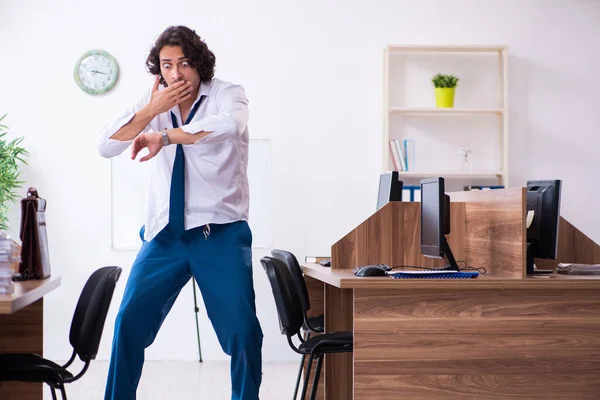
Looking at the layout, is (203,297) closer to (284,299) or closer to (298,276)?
(284,299)

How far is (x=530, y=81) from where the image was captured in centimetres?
568

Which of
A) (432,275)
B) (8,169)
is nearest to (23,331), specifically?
(432,275)

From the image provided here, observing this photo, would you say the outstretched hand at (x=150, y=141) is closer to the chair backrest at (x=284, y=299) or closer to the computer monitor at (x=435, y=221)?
the chair backrest at (x=284, y=299)

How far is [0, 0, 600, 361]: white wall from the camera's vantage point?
5.50 metres

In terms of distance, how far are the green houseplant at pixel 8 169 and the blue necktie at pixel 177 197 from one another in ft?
9.46

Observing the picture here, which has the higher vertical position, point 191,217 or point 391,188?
point 391,188

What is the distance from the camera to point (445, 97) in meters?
5.45

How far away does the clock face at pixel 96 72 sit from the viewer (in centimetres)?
550

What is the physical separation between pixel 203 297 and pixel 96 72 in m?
3.34

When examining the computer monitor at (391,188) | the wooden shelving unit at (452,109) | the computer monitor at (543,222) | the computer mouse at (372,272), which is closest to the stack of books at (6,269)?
the computer mouse at (372,272)

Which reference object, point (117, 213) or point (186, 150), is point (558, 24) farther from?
point (186, 150)

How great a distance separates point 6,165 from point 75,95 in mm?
717

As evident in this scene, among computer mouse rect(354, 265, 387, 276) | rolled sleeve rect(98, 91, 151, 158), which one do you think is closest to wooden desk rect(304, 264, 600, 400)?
computer mouse rect(354, 265, 387, 276)

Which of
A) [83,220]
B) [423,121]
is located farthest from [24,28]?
[423,121]
